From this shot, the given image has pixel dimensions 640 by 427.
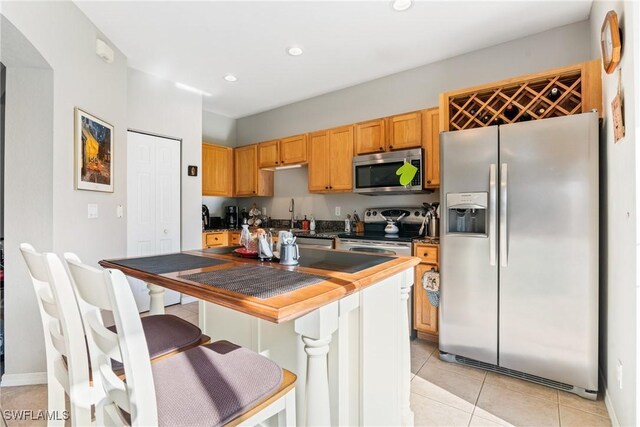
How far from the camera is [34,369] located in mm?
2111

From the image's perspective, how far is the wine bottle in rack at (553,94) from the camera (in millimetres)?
2268

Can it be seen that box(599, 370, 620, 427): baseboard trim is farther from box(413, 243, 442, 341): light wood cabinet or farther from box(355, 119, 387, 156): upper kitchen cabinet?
box(355, 119, 387, 156): upper kitchen cabinet

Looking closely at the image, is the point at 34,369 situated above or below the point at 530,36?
below

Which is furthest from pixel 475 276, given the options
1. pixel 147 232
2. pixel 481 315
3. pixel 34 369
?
pixel 147 232

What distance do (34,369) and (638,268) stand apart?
3494 mm

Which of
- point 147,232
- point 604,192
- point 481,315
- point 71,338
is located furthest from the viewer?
point 147,232

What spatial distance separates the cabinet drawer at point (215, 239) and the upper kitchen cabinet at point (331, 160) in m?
1.44

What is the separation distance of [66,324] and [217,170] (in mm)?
3729

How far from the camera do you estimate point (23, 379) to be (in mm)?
2096

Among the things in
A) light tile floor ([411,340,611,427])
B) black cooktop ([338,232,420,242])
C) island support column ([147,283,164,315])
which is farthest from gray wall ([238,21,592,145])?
island support column ([147,283,164,315])

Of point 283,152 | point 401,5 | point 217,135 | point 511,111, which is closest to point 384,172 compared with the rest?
point 511,111

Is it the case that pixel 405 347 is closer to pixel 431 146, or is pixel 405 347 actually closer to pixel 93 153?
pixel 431 146

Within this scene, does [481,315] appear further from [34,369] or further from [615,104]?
[34,369]

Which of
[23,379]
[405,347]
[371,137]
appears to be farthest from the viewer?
[371,137]
